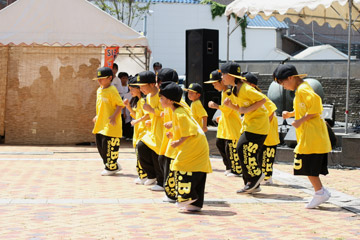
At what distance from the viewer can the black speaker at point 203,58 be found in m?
16.5

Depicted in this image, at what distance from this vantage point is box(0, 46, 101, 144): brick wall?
56.0 ft

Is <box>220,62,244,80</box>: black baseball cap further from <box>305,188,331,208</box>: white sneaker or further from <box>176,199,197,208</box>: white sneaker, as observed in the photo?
<box>176,199,197,208</box>: white sneaker

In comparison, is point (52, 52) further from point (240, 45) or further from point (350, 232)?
point (240, 45)

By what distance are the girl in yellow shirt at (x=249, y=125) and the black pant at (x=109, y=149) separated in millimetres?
2674

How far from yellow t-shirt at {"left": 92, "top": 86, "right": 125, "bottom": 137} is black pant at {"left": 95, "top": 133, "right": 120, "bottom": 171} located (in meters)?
0.11

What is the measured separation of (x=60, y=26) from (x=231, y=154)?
7146 millimetres

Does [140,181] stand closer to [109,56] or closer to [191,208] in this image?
[191,208]

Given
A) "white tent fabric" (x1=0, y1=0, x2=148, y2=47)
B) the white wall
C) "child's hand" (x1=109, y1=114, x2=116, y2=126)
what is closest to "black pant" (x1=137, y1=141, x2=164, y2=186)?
"child's hand" (x1=109, y1=114, x2=116, y2=126)

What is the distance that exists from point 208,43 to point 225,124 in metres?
6.50

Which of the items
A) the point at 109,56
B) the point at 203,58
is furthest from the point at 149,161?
the point at 109,56

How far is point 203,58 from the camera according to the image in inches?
655

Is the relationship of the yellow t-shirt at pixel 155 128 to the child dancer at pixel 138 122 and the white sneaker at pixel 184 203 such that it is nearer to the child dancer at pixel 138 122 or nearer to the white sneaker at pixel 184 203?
the child dancer at pixel 138 122

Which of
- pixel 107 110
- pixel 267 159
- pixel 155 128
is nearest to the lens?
pixel 155 128

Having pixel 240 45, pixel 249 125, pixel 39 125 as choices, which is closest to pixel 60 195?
pixel 249 125
